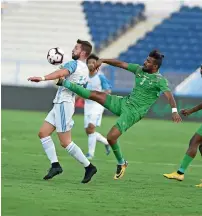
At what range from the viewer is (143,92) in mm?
10969

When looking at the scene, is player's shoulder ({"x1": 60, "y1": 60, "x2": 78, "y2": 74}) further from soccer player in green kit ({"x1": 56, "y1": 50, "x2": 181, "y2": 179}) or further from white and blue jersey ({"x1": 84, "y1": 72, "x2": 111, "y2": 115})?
white and blue jersey ({"x1": 84, "y1": 72, "x2": 111, "y2": 115})

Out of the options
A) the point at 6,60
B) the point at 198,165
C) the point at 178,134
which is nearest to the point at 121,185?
the point at 198,165

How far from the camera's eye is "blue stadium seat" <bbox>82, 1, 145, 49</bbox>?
3588cm

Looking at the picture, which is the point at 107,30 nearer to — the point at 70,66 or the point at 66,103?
the point at 66,103

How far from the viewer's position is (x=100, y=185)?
1005 centimetres

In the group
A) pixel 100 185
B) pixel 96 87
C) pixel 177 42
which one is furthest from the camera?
pixel 177 42

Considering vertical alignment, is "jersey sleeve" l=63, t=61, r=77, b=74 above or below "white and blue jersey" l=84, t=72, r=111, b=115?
above

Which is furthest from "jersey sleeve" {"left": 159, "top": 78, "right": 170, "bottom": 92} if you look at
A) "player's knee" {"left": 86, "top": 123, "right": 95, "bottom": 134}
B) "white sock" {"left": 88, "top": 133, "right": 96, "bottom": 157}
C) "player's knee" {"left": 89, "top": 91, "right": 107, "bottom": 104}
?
"player's knee" {"left": 86, "top": 123, "right": 95, "bottom": 134}

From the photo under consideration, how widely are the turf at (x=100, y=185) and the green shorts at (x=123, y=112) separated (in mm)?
805

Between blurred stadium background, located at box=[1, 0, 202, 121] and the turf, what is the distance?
16791 millimetres

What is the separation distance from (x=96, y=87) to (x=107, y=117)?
1289 cm

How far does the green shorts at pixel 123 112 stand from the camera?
1084 centimetres

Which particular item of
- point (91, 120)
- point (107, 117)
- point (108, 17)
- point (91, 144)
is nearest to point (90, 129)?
point (91, 120)

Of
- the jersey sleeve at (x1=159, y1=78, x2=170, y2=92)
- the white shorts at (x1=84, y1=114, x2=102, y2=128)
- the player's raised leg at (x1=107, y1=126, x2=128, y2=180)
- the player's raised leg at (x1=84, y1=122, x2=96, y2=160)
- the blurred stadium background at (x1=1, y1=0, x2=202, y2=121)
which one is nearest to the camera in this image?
the jersey sleeve at (x1=159, y1=78, x2=170, y2=92)
